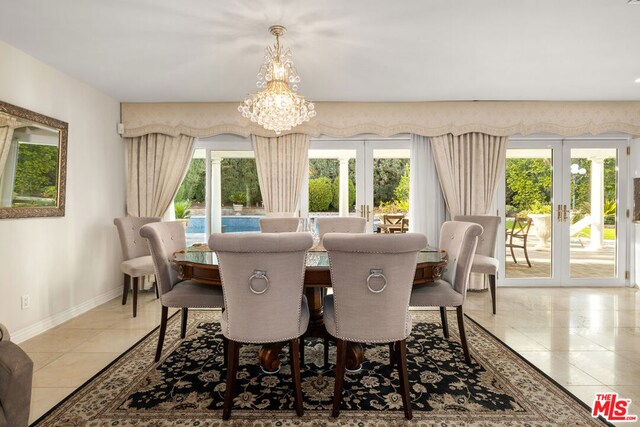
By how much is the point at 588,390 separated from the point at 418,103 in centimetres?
354

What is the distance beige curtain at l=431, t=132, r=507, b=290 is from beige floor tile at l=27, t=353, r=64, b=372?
4310 millimetres

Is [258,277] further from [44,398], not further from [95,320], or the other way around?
[95,320]

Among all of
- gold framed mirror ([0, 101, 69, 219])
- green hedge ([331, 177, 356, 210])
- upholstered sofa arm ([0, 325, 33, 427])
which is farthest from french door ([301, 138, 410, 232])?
upholstered sofa arm ([0, 325, 33, 427])

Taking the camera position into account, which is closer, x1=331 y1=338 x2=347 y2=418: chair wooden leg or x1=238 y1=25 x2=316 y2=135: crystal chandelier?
x1=331 y1=338 x2=347 y2=418: chair wooden leg

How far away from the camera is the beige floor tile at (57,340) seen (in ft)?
9.43

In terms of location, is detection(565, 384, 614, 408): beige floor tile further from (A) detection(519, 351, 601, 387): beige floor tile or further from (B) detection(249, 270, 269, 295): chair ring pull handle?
(B) detection(249, 270, 269, 295): chair ring pull handle

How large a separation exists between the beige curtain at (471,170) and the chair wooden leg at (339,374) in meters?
3.24

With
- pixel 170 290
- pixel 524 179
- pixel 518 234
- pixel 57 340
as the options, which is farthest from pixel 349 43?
pixel 518 234

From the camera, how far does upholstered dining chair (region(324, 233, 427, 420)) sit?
5.85 ft

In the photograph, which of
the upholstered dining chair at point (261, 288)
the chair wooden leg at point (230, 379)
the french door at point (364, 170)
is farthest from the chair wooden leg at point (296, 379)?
the french door at point (364, 170)

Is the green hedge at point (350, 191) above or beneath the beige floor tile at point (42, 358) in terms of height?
above

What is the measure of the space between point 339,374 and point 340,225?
6.40 feet

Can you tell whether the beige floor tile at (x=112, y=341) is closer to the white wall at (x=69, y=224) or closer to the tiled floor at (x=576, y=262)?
the white wall at (x=69, y=224)

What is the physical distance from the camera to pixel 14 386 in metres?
1.29
